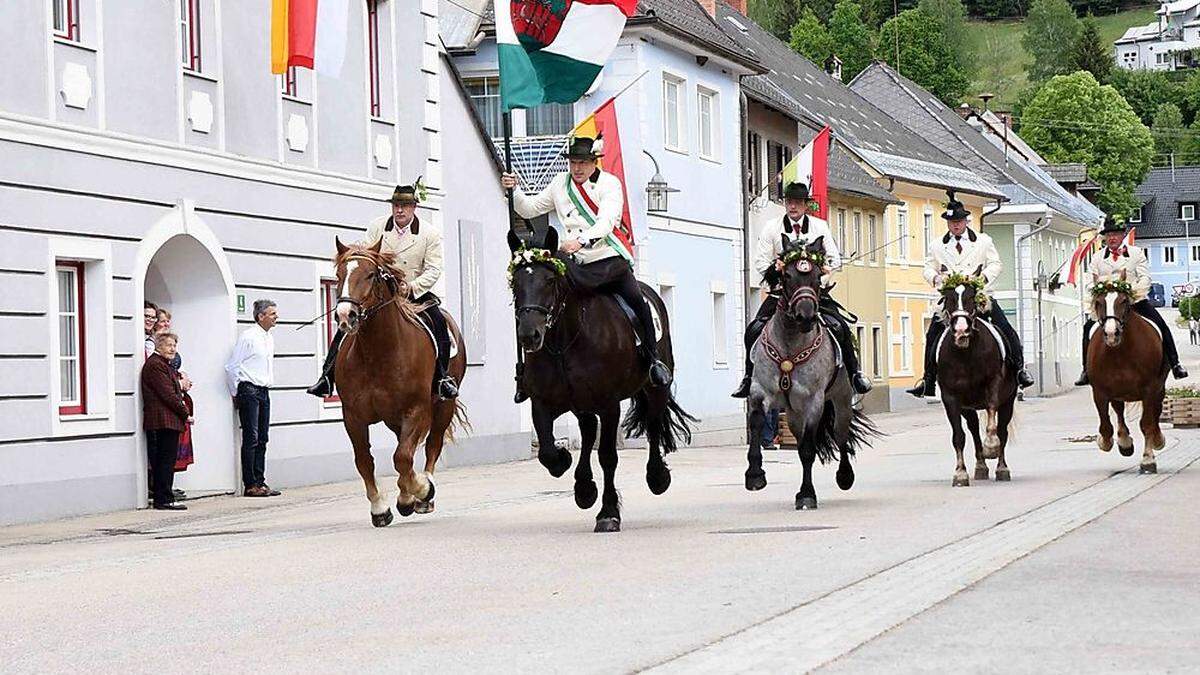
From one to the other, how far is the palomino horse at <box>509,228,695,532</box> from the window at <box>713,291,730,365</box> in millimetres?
28197

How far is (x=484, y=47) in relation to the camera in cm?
3766

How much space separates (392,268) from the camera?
15.8 m

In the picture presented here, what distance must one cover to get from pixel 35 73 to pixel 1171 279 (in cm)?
14996

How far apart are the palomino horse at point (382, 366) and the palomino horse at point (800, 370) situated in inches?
106

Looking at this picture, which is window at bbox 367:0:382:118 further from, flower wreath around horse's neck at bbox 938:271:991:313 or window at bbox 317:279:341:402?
flower wreath around horse's neck at bbox 938:271:991:313

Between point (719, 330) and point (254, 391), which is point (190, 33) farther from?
point (719, 330)

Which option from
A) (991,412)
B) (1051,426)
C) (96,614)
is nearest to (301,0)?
(991,412)

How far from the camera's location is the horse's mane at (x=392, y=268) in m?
15.6

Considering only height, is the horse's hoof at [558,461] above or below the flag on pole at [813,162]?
below

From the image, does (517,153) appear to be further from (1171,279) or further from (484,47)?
(1171,279)

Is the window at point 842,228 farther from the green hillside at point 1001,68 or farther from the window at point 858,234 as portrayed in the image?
the green hillside at point 1001,68

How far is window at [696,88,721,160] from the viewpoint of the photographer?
4216 centimetres

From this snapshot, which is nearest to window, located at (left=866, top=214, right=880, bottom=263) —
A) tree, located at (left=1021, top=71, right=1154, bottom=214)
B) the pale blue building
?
the pale blue building

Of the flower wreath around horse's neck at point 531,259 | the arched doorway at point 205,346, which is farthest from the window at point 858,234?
the flower wreath around horse's neck at point 531,259
